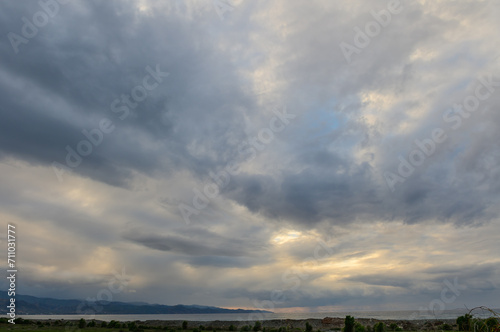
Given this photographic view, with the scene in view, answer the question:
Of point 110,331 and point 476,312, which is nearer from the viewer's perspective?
point 476,312

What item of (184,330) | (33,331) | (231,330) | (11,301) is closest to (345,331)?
(231,330)

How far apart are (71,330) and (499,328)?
2030 inches

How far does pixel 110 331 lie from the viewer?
44281 mm

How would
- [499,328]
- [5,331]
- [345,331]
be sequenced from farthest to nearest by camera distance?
[5,331] → [345,331] → [499,328]

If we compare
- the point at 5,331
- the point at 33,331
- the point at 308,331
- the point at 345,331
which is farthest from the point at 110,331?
the point at 345,331

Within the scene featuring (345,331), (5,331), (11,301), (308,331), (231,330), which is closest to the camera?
(11,301)

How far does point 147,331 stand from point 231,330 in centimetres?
1193

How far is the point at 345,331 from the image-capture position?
38.6 meters

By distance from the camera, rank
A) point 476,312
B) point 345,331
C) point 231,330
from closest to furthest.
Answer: point 476,312 → point 345,331 → point 231,330

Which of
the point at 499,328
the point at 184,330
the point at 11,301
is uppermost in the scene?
the point at 499,328

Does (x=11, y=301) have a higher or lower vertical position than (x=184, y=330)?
higher

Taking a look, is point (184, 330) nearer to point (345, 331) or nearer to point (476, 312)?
point (345, 331)

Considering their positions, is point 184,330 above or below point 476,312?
below

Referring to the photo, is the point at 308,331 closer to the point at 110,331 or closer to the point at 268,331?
the point at 268,331
